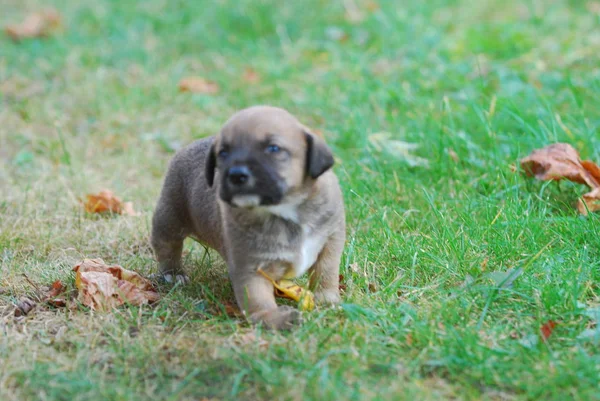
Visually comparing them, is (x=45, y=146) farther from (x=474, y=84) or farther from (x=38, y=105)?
(x=474, y=84)

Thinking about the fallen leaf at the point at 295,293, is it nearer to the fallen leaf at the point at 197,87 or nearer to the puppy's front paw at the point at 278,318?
the puppy's front paw at the point at 278,318

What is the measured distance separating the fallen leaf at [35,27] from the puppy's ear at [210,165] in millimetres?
6740

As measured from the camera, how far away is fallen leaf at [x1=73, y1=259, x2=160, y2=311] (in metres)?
4.19

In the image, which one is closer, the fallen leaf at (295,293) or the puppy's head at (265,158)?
the puppy's head at (265,158)

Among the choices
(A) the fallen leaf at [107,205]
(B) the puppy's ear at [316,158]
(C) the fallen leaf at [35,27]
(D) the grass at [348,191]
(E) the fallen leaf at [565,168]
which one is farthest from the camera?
(C) the fallen leaf at [35,27]

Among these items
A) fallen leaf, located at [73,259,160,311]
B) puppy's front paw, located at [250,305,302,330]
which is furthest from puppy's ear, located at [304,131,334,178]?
fallen leaf, located at [73,259,160,311]

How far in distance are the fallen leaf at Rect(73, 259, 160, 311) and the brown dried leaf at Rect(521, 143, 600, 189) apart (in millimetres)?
2533

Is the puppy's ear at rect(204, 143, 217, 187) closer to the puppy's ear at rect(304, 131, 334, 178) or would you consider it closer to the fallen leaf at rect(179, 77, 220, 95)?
the puppy's ear at rect(304, 131, 334, 178)

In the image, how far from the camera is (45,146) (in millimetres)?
7035

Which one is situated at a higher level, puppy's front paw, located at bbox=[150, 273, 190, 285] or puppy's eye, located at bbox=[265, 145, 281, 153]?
puppy's eye, located at bbox=[265, 145, 281, 153]

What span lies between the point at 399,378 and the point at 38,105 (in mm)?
5645

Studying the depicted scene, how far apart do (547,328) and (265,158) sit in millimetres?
1473

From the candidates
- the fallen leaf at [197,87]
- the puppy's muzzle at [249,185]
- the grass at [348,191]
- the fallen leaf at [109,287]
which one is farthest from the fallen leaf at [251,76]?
the puppy's muzzle at [249,185]

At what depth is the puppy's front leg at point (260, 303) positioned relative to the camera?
3.77m
